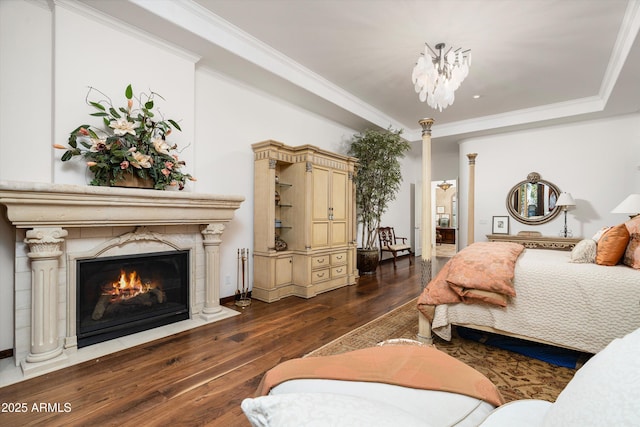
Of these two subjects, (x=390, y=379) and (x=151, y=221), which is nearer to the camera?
(x=390, y=379)

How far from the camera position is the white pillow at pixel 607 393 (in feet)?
1.43

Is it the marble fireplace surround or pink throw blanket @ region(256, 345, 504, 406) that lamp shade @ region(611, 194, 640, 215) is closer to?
pink throw blanket @ region(256, 345, 504, 406)

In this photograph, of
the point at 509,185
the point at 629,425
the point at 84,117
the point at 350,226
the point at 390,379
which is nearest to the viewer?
the point at 629,425

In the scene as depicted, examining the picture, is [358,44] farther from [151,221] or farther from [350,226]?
[151,221]

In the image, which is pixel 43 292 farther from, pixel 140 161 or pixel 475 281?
pixel 475 281

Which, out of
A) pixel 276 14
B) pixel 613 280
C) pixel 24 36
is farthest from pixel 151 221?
pixel 613 280

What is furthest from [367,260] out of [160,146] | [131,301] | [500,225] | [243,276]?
A: [160,146]

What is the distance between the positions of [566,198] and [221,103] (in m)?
5.86

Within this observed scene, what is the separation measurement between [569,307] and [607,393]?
7.21ft

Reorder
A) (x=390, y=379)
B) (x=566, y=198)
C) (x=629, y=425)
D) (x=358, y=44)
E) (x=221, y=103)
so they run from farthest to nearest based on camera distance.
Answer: (x=566, y=198) → (x=221, y=103) → (x=358, y=44) → (x=390, y=379) → (x=629, y=425)

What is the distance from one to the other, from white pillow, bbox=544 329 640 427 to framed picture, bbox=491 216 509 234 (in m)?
6.37

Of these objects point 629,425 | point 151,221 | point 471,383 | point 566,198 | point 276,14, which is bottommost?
point 471,383

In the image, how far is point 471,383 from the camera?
38.8 inches

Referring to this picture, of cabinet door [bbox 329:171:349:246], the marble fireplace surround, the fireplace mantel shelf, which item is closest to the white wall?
cabinet door [bbox 329:171:349:246]
